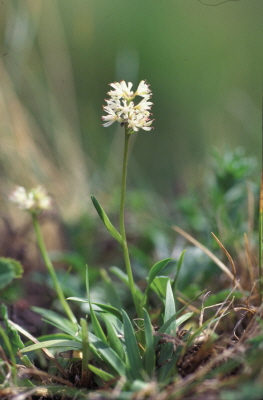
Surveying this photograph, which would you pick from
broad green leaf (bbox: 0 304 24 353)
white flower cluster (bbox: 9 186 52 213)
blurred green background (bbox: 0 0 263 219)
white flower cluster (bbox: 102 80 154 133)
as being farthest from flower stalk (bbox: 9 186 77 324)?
blurred green background (bbox: 0 0 263 219)

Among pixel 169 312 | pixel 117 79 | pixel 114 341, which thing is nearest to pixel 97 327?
pixel 114 341

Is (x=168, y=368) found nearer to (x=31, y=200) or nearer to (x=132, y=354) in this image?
(x=132, y=354)

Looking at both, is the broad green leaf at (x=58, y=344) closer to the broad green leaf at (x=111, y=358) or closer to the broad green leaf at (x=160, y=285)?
the broad green leaf at (x=111, y=358)

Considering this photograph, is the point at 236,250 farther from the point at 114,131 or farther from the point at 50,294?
the point at 114,131

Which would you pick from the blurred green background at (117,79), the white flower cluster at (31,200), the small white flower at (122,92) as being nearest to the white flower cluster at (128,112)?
the small white flower at (122,92)

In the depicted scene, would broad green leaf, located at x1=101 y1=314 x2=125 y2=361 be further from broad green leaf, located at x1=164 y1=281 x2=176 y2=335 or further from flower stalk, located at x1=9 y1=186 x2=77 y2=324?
flower stalk, located at x1=9 y1=186 x2=77 y2=324

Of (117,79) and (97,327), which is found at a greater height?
(117,79)

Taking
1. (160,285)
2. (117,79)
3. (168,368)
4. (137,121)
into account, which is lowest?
(168,368)
